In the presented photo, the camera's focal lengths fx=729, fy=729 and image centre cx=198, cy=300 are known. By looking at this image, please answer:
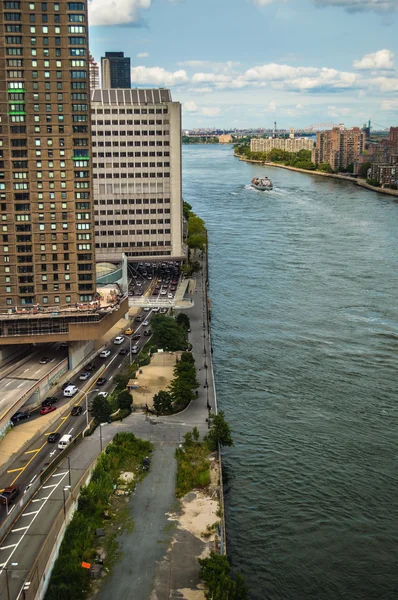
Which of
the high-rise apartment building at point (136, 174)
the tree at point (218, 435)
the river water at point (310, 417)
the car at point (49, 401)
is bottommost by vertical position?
the river water at point (310, 417)

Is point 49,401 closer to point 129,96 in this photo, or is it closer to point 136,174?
point 136,174

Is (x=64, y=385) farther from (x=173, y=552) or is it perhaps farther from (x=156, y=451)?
(x=173, y=552)

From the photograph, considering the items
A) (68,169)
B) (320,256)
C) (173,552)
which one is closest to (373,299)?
(320,256)

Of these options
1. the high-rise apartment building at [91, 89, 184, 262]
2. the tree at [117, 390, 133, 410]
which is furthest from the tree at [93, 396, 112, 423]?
the high-rise apartment building at [91, 89, 184, 262]

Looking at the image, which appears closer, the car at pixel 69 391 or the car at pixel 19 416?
the car at pixel 19 416

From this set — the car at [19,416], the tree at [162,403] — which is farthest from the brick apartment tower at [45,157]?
the tree at [162,403]

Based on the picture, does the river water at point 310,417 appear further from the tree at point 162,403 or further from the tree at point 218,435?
the tree at point 162,403

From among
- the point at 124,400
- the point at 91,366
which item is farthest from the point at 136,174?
the point at 124,400
